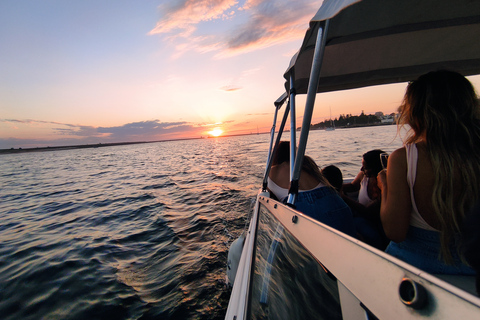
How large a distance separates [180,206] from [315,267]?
6.89m

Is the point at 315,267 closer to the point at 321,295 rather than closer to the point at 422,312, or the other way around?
the point at 321,295

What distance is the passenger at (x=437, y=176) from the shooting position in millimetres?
1236

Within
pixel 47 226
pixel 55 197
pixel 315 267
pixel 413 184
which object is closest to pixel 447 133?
pixel 413 184

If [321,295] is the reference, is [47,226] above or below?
below

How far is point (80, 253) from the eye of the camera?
4.66 meters

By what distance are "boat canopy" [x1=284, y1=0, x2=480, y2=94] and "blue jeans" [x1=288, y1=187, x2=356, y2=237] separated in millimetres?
1282

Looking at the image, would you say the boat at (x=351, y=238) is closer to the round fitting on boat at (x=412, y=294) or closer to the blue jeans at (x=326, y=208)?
the round fitting on boat at (x=412, y=294)

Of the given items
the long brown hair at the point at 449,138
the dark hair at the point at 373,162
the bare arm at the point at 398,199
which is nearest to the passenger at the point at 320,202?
the bare arm at the point at 398,199

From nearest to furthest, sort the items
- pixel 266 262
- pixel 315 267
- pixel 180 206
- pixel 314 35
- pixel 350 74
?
1. pixel 315 267
2. pixel 266 262
3. pixel 314 35
4. pixel 350 74
5. pixel 180 206

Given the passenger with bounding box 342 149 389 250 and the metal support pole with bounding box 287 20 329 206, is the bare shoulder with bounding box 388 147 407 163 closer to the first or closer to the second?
the metal support pole with bounding box 287 20 329 206

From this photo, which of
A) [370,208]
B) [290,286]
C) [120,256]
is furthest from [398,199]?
[120,256]

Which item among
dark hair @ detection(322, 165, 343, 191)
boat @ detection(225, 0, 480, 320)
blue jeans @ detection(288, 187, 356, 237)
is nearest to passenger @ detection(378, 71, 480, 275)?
boat @ detection(225, 0, 480, 320)

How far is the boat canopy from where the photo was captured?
1941 millimetres

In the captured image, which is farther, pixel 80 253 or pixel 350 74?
pixel 80 253
